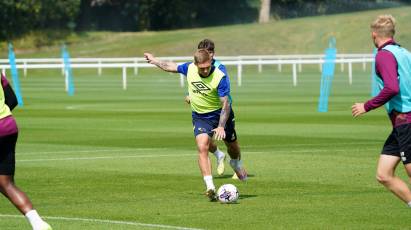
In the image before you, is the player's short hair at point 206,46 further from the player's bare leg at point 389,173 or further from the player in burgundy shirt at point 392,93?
the player's bare leg at point 389,173

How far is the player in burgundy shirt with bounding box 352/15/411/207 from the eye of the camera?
11.5 meters

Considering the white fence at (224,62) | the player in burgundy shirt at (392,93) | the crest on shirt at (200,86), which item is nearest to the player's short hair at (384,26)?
the player in burgundy shirt at (392,93)

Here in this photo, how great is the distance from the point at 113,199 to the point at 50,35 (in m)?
71.5

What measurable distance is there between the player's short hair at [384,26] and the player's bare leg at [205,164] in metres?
3.53

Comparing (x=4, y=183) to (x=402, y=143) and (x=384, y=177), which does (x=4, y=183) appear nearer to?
(x=384, y=177)

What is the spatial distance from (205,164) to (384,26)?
3875 millimetres

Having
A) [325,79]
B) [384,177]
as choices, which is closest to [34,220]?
[384,177]

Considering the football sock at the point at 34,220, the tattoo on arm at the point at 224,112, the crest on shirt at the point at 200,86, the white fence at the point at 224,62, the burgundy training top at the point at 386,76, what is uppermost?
the burgundy training top at the point at 386,76

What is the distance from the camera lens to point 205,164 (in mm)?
14797

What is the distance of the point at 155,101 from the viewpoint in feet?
131

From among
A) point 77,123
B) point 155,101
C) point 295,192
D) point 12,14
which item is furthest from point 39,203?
point 12,14

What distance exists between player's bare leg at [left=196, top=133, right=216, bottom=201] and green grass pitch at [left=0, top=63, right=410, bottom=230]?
226mm

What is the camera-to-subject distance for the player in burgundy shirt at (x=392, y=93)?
37.8ft

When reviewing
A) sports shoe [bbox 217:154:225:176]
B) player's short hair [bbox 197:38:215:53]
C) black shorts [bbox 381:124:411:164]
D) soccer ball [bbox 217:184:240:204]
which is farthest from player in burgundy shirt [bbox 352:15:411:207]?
sports shoe [bbox 217:154:225:176]
